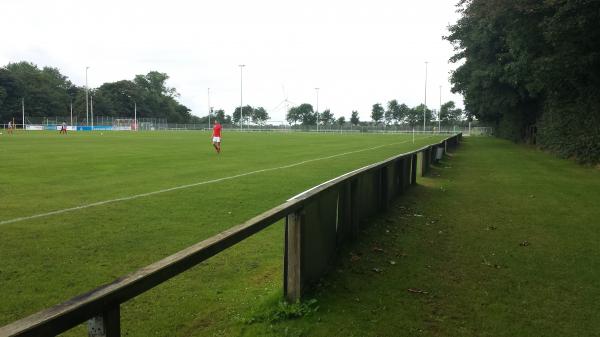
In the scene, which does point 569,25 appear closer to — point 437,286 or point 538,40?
point 538,40

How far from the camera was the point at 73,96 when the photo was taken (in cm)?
12438

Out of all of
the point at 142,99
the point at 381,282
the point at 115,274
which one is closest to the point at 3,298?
the point at 115,274

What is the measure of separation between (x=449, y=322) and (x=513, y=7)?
16.7 meters

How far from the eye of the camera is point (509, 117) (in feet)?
153

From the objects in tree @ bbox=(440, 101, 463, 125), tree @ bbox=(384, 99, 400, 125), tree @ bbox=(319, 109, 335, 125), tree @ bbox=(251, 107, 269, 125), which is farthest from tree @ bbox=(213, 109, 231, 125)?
tree @ bbox=(440, 101, 463, 125)

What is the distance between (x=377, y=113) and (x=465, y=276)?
141m

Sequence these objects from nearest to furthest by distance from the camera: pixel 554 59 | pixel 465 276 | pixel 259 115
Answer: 1. pixel 465 276
2. pixel 554 59
3. pixel 259 115

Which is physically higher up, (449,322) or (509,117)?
(509,117)

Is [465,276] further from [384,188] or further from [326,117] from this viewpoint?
[326,117]

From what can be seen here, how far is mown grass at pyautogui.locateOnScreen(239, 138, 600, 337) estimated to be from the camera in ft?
13.3

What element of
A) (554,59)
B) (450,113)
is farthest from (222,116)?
(554,59)

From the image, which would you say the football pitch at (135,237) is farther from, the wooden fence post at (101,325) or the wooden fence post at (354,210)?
the wooden fence post at (101,325)

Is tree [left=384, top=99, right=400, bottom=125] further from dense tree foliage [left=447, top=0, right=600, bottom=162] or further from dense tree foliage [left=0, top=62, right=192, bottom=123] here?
dense tree foliage [left=447, top=0, right=600, bottom=162]

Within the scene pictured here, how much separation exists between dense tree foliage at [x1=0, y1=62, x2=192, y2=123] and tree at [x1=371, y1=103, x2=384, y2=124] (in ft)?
195
